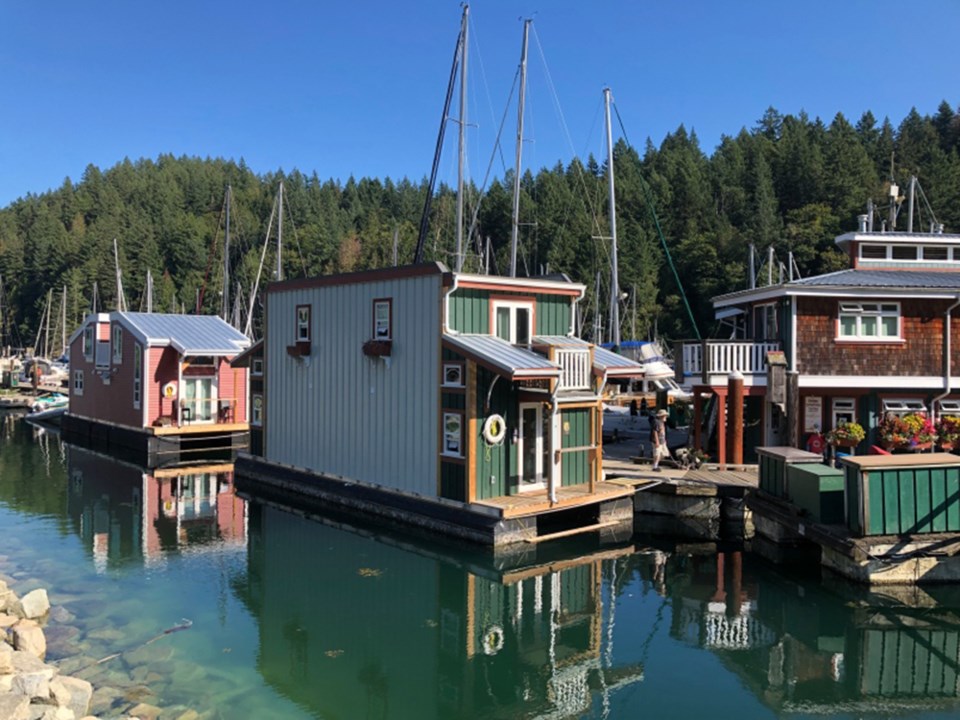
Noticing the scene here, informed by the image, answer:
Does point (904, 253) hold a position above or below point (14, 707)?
above

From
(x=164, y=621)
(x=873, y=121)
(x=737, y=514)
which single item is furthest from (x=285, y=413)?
(x=873, y=121)

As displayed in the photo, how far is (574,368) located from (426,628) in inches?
301

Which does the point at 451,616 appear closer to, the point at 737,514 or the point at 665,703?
the point at 665,703

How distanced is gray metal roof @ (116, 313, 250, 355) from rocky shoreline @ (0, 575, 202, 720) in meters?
20.3

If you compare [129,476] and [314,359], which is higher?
[314,359]

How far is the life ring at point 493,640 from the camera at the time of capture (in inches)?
547

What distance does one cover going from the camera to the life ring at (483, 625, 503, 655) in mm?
13906

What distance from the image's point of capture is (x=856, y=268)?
25.8 m

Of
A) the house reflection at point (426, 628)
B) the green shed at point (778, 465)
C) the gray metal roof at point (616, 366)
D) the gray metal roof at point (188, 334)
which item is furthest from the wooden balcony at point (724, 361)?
the gray metal roof at point (188, 334)

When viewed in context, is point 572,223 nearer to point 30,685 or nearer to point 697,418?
point 697,418

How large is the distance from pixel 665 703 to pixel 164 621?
8497mm

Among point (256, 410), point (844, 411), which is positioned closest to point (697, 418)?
point (844, 411)

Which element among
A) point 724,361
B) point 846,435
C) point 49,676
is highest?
point 724,361

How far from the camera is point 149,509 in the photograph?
80.4ft
